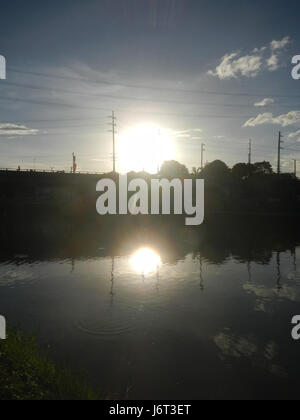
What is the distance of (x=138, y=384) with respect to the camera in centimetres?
1490

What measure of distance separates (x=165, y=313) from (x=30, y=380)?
1209 centimetres

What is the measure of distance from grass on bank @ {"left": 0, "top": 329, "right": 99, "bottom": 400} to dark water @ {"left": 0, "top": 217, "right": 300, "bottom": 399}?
8.11 ft

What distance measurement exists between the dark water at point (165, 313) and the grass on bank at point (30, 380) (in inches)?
97.3

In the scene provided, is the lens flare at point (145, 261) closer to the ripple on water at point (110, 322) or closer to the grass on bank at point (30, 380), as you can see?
the ripple on water at point (110, 322)

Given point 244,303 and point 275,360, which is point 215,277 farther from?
point 275,360

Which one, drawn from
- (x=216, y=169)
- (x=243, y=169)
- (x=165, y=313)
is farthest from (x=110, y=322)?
(x=243, y=169)

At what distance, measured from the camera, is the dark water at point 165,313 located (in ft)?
50.7

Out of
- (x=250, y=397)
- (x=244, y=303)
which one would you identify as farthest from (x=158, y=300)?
(x=250, y=397)

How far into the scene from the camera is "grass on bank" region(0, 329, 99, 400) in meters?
11.5

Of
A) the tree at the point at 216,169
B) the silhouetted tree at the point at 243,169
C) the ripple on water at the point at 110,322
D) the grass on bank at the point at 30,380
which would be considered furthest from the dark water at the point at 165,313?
the silhouetted tree at the point at 243,169

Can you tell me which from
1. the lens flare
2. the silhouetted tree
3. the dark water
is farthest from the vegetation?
the lens flare

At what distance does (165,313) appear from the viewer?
75.9ft

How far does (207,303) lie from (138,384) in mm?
11327

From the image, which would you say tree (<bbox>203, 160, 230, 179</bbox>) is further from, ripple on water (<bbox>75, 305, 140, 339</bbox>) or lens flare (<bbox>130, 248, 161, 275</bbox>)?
ripple on water (<bbox>75, 305, 140, 339</bbox>)
